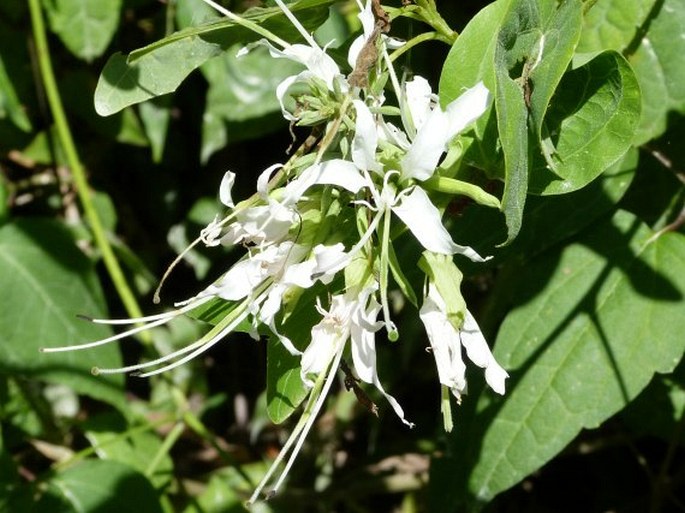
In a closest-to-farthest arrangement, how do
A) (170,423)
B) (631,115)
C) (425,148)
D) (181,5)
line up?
(425,148) → (631,115) → (181,5) → (170,423)

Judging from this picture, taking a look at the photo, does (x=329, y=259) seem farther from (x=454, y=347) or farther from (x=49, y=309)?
(x=49, y=309)

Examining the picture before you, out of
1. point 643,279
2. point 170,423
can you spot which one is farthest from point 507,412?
point 170,423

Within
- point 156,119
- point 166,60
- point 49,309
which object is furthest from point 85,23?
point 166,60

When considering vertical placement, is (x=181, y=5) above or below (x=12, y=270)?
above

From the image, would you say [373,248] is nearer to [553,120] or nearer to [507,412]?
[553,120]

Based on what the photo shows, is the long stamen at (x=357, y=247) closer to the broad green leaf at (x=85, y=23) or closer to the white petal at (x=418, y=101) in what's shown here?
the white petal at (x=418, y=101)

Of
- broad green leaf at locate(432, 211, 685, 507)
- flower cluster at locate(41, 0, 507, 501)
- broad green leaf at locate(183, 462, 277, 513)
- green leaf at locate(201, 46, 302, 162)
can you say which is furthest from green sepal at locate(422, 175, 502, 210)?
broad green leaf at locate(183, 462, 277, 513)
